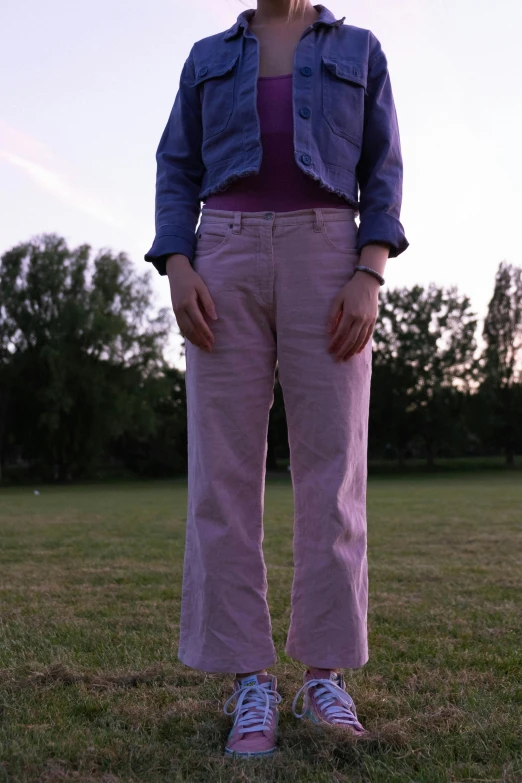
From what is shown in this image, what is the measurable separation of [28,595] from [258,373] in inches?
113

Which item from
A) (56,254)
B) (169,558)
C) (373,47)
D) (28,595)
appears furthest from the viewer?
(56,254)

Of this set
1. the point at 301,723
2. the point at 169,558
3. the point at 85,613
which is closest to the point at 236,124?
the point at 301,723

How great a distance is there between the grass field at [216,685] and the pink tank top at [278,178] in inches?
55.4

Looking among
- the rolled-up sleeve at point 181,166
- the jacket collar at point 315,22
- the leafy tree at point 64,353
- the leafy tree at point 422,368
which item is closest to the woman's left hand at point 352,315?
the rolled-up sleeve at point 181,166

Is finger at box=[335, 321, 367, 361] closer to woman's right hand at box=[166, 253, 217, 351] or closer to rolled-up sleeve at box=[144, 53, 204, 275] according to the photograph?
woman's right hand at box=[166, 253, 217, 351]

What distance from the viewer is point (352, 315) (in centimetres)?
203

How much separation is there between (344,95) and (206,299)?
70 centimetres

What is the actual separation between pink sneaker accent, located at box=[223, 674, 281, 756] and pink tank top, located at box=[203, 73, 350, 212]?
131 centimetres

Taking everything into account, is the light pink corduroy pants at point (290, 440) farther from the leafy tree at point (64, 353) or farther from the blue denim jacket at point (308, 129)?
the leafy tree at point (64, 353)

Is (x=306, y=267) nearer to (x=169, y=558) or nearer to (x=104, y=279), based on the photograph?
(x=169, y=558)

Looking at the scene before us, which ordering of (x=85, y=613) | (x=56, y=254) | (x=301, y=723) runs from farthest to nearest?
(x=56, y=254), (x=85, y=613), (x=301, y=723)

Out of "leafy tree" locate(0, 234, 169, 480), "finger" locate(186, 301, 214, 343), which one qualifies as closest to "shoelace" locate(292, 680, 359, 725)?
"finger" locate(186, 301, 214, 343)

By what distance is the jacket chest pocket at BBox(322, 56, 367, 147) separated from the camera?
2135 millimetres

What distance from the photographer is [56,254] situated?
31.5m
